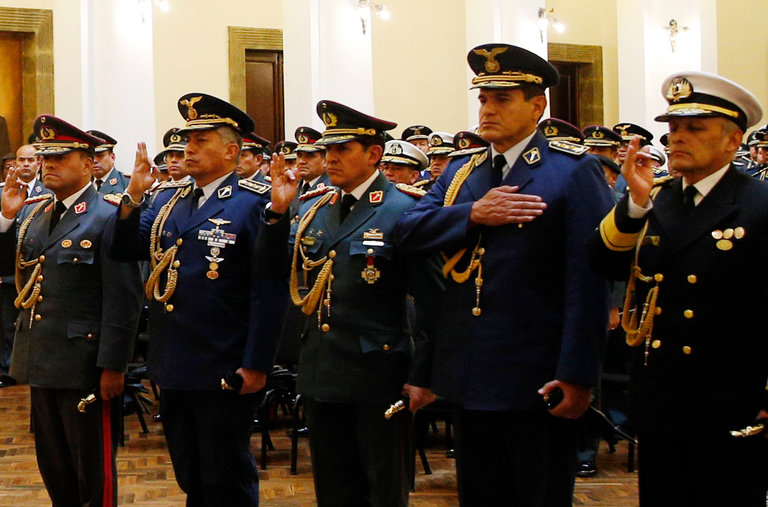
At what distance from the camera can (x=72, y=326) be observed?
3.98 metres

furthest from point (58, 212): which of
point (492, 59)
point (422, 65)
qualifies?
point (422, 65)

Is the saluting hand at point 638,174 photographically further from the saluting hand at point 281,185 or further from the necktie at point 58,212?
the necktie at point 58,212

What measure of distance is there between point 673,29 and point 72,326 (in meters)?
9.61

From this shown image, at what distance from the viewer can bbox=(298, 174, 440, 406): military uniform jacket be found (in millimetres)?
3441

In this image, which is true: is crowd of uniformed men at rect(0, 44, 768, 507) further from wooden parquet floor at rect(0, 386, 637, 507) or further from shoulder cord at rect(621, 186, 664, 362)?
wooden parquet floor at rect(0, 386, 637, 507)

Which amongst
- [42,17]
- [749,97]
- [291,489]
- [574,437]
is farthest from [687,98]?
[42,17]

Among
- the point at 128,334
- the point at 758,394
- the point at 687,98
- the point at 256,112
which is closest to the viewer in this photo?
the point at 758,394

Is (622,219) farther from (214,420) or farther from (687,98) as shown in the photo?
(214,420)

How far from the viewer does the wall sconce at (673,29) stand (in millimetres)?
12094

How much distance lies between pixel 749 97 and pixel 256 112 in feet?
35.6

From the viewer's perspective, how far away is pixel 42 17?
39.4ft

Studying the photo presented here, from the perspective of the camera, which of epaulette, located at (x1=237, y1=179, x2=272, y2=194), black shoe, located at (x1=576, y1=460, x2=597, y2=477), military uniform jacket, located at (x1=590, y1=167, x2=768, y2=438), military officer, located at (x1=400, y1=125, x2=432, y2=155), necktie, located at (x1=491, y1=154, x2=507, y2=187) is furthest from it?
military officer, located at (x1=400, y1=125, x2=432, y2=155)

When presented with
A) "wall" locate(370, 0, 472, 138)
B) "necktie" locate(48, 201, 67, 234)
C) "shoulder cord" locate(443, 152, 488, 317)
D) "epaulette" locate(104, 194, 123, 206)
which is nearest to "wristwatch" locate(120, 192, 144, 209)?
"epaulette" locate(104, 194, 123, 206)

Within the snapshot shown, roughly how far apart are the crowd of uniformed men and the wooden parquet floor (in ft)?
3.14
